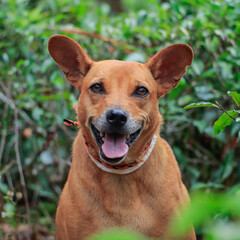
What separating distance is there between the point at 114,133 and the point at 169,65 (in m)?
0.84

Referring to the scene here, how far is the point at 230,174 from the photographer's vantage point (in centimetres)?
453

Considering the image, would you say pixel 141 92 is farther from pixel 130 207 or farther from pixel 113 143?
pixel 130 207

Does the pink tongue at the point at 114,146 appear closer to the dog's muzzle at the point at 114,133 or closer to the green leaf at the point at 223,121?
the dog's muzzle at the point at 114,133

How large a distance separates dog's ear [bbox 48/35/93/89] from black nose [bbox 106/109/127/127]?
725 mm

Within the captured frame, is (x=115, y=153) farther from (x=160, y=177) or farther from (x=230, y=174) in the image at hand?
(x=230, y=174)

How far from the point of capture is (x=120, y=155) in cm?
266

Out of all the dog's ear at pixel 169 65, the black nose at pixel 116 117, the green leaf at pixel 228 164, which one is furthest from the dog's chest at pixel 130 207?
the green leaf at pixel 228 164

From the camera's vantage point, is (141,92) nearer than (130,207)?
No

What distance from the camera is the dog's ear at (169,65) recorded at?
310cm

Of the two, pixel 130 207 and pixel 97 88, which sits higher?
pixel 97 88

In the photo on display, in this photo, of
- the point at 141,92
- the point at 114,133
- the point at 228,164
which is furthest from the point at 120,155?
the point at 228,164

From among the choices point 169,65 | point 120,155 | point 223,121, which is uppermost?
point 169,65

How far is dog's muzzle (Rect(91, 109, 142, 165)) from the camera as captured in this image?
2.63 m

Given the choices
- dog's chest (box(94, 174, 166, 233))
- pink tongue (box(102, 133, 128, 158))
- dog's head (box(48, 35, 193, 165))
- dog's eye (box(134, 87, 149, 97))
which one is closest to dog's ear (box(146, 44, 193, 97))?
dog's head (box(48, 35, 193, 165))
